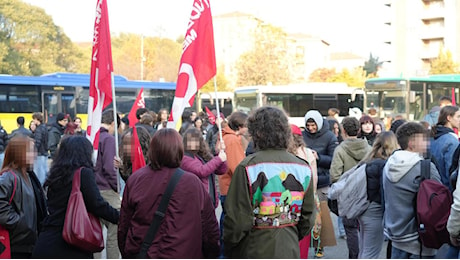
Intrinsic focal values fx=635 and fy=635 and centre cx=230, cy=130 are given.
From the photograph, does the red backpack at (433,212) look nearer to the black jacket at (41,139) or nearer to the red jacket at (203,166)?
the red jacket at (203,166)

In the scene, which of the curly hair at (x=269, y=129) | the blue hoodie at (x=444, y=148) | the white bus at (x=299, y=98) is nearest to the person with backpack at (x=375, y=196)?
the blue hoodie at (x=444, y=148)

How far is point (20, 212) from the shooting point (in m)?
5.11

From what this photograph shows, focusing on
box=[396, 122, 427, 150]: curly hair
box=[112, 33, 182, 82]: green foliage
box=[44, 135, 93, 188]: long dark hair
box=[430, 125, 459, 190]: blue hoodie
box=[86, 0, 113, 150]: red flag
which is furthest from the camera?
box=[112, 33, 182, 82]: green foliage

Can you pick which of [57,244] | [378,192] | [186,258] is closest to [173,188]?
[186,258]

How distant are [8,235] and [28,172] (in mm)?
575

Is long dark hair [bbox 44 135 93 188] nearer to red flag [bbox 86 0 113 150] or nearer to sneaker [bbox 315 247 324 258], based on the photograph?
red flag [bbox 86 0 113 150]

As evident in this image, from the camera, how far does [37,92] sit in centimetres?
2550

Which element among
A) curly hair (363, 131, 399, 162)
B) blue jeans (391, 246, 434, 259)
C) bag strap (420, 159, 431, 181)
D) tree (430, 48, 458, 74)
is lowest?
blue jeans (391, 246, 434, 259)

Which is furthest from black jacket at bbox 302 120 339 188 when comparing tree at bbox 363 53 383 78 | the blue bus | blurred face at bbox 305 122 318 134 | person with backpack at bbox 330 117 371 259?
tree at bbox 363 53 383 78

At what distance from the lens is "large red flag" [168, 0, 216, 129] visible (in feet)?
19.3

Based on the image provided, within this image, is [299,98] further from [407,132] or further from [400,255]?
[400,255]

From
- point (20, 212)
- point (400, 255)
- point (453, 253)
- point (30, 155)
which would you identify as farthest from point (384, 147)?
point (20, 212)

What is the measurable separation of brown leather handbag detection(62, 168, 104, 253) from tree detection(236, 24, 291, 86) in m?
49.9

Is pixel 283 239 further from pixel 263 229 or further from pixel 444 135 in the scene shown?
pixel 444 135
